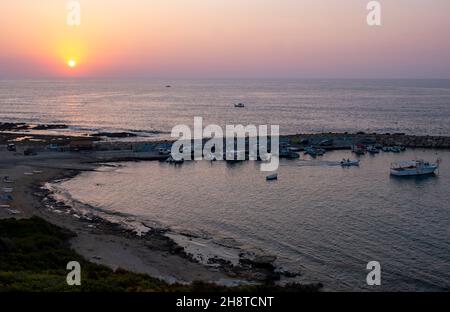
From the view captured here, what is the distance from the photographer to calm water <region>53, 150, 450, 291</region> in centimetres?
2223

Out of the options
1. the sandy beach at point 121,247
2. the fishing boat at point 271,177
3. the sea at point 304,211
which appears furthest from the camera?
the fishing boat at point 271,177

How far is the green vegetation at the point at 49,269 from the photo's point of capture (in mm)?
14258

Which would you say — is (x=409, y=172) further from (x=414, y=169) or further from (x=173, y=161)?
(x=173, y=161)

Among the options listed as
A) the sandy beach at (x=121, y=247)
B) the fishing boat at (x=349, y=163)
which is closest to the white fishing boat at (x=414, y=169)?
the fishing boat at (x=349, y=163)

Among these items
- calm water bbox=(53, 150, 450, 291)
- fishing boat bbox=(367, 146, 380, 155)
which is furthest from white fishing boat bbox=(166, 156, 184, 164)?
fishing boat bbox=(367, 146, 380, 155)

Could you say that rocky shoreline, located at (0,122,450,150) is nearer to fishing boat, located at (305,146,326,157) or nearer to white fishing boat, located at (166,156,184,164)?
fishing boat, located at (305,146,326,157)

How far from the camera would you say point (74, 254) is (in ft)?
70.0

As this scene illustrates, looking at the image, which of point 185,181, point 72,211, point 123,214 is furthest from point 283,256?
point 185,181

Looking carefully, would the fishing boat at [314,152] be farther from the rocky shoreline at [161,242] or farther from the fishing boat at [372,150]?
the rocky shoreline at [161,242]

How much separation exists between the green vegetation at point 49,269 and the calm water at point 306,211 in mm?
4660

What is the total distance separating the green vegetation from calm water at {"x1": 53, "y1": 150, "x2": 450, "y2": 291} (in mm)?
4660
